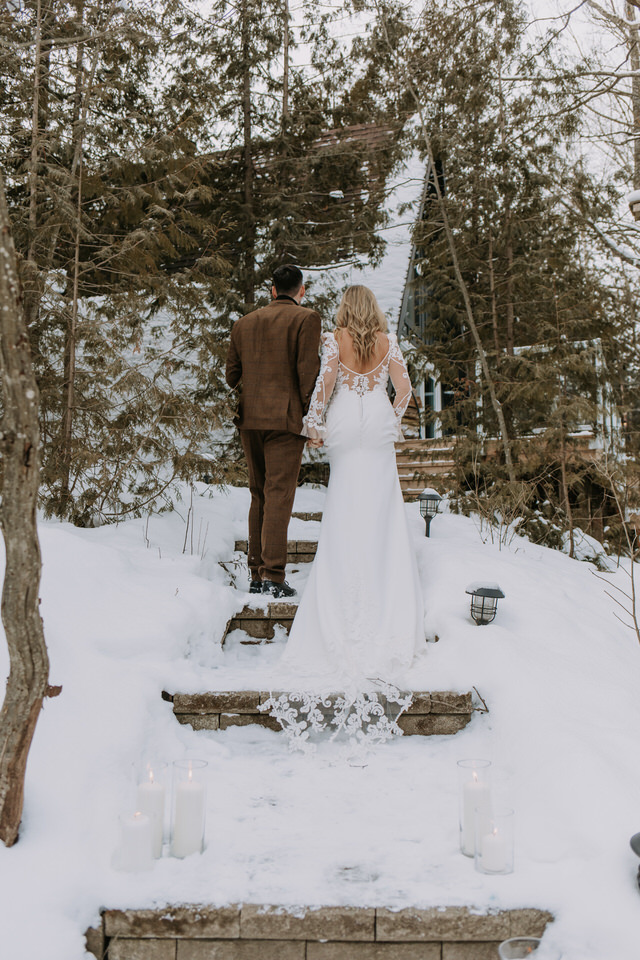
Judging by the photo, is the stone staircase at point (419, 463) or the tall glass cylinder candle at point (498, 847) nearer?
the tall glass cylinder candle at point (498, 847)

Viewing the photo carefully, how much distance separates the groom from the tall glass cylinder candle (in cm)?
207

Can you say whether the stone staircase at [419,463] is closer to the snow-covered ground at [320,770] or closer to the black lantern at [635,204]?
the black lantern at [635,204]

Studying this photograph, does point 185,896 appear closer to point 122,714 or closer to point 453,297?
point 122,714

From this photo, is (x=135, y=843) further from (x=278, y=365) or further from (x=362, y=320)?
(x=278, y=365)

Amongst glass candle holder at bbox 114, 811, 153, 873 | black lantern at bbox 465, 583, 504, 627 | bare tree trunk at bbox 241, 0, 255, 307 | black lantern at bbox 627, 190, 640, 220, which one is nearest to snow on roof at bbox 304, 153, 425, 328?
bare tree trunk at bbox 241, 0, 255, 307

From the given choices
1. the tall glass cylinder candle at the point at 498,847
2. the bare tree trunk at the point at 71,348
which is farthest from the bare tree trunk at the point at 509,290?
the tall glass cylinder candle at the point at 498,847

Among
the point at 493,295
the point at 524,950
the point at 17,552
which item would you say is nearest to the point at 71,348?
the point at 17,552

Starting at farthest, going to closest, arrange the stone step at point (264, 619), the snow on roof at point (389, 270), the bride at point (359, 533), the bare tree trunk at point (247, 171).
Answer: the snow on roof at point (389, 270) → the bare tree trunk at point (247, 171) → the stone step at point (264, 619) → the bride at point (359, 533)

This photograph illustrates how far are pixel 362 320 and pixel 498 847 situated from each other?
2.43 m

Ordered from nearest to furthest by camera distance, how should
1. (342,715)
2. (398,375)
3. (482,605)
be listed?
(342,715)
(482,605)
(398,375)

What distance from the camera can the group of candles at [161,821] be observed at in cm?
180

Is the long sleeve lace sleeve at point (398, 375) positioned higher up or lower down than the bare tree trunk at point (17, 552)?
higher up

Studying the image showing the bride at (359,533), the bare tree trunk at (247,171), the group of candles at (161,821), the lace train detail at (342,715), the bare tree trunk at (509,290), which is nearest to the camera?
the group of candles at (161,821)

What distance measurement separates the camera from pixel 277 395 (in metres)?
3.86
